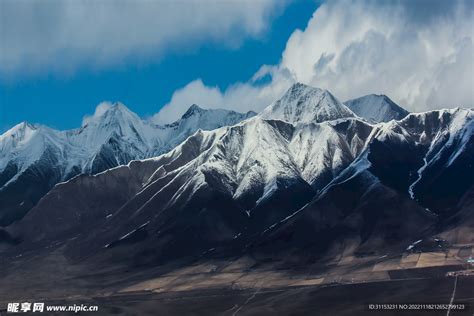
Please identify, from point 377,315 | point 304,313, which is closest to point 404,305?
point 377,315

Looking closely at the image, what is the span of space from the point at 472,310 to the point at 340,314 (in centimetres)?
3427

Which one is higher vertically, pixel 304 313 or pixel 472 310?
pixel 304 313

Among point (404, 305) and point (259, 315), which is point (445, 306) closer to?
point (404, 305)

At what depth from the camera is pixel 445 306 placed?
593 feet

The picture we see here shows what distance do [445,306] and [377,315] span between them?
15.4 meters

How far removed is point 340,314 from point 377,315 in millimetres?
13034

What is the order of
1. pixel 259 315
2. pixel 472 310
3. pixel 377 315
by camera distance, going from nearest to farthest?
pixel 472 310, pixel 377 315, pixel 259 315

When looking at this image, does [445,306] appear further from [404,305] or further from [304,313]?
[304,313]

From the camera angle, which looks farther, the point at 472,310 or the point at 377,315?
the point at 377,315

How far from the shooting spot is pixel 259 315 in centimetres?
19912

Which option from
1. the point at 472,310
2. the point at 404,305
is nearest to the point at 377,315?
the point at 404,305

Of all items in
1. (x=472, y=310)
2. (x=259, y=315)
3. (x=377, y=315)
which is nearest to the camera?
(x=472, y=310)

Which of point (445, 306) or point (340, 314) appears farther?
point (340, 314)

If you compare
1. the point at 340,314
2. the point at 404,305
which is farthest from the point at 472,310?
the point at 340,314
